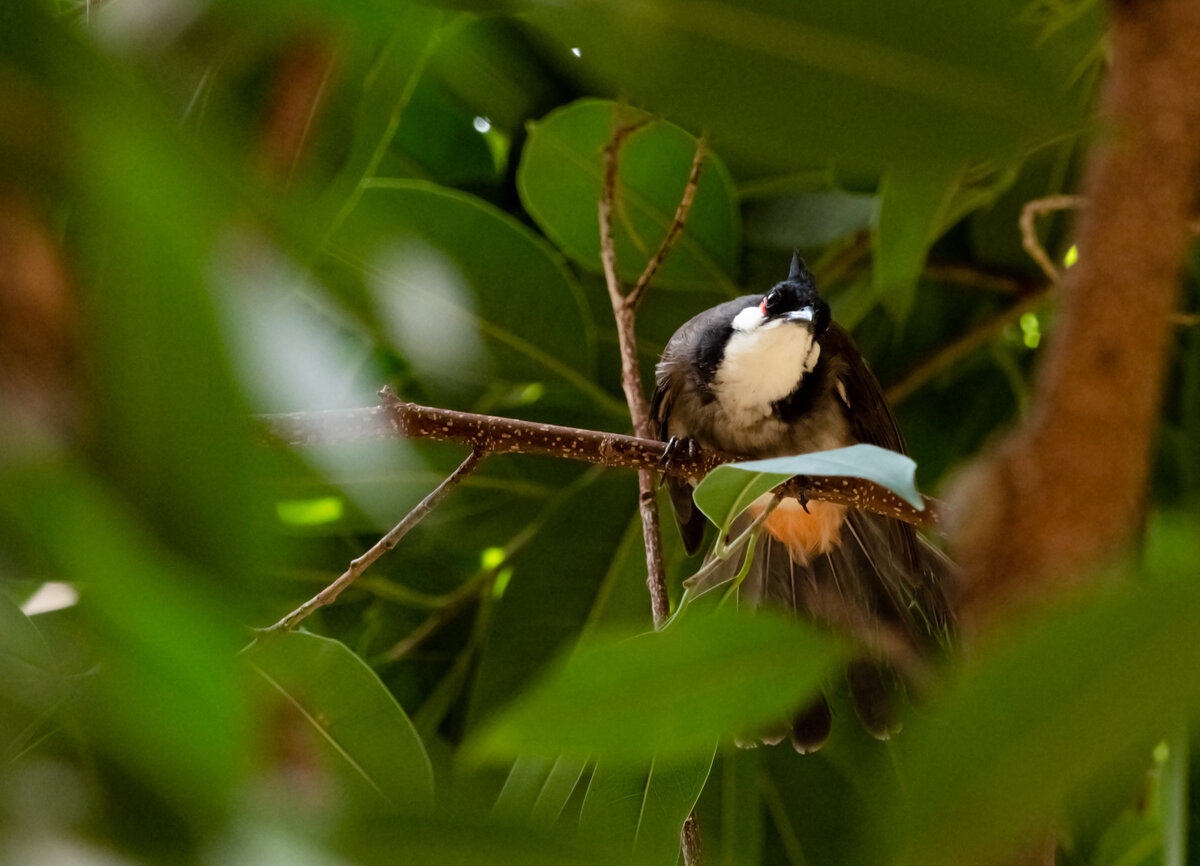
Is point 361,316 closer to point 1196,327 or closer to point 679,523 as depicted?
point 679,523

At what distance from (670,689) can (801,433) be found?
65.1 inches

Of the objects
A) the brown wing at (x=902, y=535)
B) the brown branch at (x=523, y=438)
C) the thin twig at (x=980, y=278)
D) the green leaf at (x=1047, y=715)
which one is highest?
the thin twig at (x=980, y=278)

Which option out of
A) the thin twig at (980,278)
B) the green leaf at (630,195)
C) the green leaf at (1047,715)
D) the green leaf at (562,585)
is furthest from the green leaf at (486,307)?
the green leaf at (1047,715)

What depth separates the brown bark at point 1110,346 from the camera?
0.86 feet

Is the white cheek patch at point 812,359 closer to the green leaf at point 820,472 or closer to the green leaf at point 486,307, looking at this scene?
the green leaf at point 486,307

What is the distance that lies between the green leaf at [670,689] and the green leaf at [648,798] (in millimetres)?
486

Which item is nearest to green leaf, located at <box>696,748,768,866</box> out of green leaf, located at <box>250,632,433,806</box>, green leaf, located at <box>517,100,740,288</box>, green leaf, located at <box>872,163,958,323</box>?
green leaf, located at <box>250,632,433,806</box>

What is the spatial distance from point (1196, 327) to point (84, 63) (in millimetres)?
1850

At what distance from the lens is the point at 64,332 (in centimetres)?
24

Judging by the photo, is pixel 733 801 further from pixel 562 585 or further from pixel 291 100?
pixel 291 100

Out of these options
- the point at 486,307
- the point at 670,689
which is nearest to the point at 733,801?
the point at 486,307

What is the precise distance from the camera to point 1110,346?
27cm

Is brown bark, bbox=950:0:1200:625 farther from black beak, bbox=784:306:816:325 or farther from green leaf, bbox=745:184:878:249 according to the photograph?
black beak, bbox=784:306:816:325

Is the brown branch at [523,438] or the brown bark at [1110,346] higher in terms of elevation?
the brown branch at [523,438]
